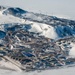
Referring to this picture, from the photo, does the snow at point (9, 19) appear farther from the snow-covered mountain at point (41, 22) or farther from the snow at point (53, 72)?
the snow at point (53, 72)

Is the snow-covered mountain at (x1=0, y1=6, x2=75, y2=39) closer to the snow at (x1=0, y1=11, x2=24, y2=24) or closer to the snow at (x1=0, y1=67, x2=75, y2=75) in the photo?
the snow at (x1=0, y1=11, x2=24, y2=24)

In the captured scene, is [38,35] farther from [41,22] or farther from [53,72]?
[53,72]

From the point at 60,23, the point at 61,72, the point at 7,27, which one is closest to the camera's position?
the point at 61,72

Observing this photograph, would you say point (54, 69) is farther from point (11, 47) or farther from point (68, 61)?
point (11, 47)

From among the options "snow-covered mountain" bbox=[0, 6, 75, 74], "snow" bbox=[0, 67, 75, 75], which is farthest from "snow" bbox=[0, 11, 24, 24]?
"snow" bbox=[0, 67, 75, 75]

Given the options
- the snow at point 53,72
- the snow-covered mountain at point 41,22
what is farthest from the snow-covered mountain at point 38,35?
the snow at point 53,72

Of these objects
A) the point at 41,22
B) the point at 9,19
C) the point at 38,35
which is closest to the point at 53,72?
the point at 38,35

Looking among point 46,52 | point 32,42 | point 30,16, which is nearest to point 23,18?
point 30,16

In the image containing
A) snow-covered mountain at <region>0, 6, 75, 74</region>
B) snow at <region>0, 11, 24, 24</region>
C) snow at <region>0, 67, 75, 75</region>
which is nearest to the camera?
snow at <region>0, 67, 75, 75</region>

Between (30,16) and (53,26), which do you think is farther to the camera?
(30,16)
